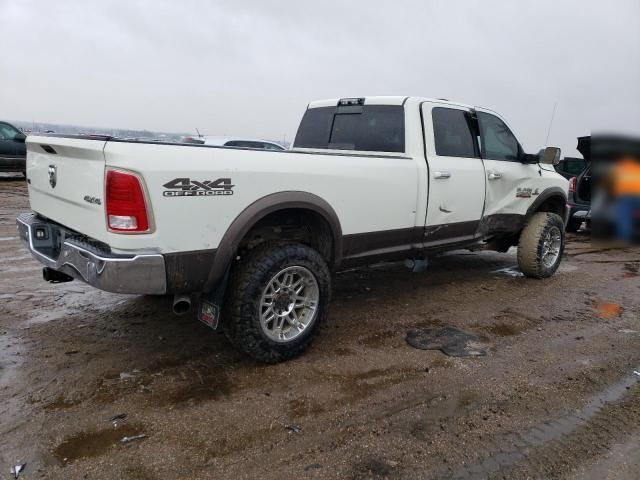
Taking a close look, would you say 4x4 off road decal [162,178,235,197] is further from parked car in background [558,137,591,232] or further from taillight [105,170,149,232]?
parked car in background [558,137,591,232]

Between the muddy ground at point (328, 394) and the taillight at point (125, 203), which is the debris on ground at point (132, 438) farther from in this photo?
the taillight at point (125, 203)

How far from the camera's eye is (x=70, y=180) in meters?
3.12


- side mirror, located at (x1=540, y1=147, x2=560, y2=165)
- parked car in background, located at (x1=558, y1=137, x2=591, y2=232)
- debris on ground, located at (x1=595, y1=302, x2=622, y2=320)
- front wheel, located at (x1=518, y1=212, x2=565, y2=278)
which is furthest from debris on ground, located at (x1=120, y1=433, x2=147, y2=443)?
side mirror, located at (x1=540, y1=147, x2=560, y2=165)

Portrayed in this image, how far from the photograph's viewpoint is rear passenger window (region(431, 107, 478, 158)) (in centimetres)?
460

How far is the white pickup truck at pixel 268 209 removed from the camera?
110 inches

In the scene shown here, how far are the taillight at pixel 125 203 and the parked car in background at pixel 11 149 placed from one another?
42.4ft

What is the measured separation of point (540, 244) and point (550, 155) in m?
1.03

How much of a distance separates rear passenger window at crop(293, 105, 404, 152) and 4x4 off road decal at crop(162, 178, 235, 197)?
197 cm

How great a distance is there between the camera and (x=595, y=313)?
4887mm

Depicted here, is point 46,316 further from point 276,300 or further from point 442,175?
point 442,175

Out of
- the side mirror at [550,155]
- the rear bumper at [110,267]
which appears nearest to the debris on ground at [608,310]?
the side mirror at [550,155]

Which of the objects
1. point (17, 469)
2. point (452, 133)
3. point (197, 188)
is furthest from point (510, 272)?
point (17, 469)

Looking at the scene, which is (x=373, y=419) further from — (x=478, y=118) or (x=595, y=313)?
(x=478, y=118)

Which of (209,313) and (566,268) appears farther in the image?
(566,268)
